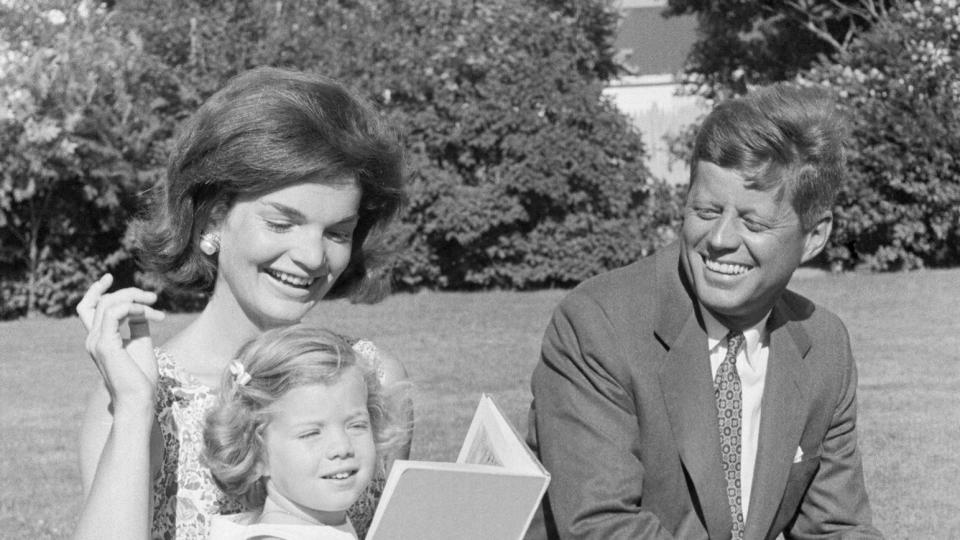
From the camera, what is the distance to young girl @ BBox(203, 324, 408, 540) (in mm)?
2863

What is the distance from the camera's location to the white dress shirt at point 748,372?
3.37 metres

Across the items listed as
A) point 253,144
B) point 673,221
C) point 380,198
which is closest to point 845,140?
point 380,198

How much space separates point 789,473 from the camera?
3367 millimetres

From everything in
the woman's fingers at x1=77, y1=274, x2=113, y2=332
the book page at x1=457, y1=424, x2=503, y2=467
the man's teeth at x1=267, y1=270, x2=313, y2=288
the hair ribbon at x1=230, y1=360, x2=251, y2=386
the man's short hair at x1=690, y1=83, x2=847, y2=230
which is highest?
the man's short hair at x1=690, y1=83, x2=847, y2=230

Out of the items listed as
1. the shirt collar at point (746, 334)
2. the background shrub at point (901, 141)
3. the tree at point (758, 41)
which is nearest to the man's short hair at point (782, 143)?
the shirt collar at point (746, 334)

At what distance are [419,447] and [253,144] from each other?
164 inches

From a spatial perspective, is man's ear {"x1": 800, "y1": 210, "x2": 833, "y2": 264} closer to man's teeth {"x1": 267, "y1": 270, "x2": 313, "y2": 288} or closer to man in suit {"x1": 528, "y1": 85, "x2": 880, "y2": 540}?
man in suit {"x1": 528, "y1": 85, "x2": 880, "y2": 540}

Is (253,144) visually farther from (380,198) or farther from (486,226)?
(486,226)

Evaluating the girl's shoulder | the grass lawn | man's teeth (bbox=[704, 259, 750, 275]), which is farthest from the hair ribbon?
the grass lawn

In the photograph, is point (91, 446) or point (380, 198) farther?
point (380, 198)

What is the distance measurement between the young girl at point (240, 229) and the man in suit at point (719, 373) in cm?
59

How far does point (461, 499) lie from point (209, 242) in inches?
39.3

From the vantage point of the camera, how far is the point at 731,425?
334cm

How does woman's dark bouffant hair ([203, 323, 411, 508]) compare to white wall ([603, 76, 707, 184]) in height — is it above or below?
above
